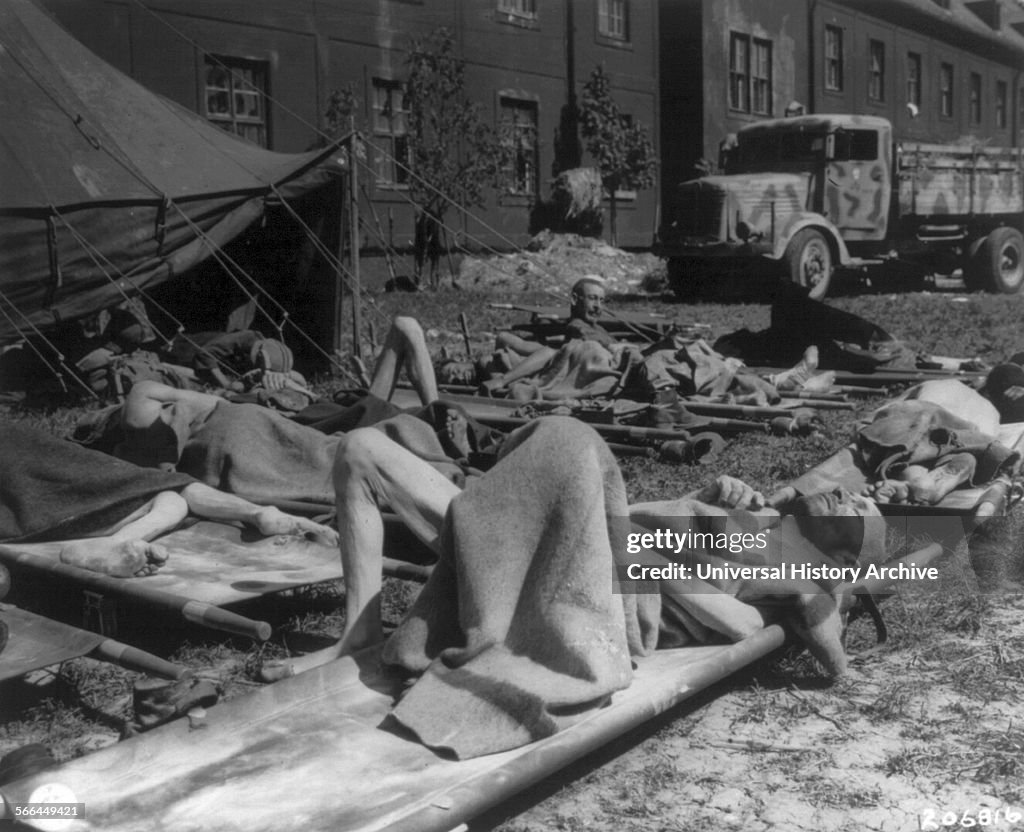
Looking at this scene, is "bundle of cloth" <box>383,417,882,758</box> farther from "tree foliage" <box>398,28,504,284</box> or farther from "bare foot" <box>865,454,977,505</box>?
"tree foliage" <box>398,28,504,284</box>

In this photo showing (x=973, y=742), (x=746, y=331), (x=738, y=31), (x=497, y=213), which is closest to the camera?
(x=973, y=742)

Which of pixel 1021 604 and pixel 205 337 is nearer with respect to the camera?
pixel 1021 604

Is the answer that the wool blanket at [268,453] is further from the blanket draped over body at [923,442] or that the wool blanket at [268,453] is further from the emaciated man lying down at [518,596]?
the emaciated man lying down at [518,596]

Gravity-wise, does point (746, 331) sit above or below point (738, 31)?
below

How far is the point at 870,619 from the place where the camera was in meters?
4.00

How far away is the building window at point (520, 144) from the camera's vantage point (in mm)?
18938

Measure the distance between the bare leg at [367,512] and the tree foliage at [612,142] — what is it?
1760 centimetres

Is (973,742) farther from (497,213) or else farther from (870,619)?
(497,213)

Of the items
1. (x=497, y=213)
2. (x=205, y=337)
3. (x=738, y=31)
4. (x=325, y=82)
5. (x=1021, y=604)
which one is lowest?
(x=1021, y=604)

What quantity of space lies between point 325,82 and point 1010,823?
50.1ft

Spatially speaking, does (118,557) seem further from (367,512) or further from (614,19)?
(614,19)

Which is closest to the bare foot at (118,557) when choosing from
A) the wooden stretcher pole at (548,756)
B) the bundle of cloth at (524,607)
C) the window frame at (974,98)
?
the bundle of cloth at (524,607)

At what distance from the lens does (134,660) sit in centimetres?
322

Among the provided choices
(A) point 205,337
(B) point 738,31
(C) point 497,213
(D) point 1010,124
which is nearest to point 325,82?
(C) point 497,213
